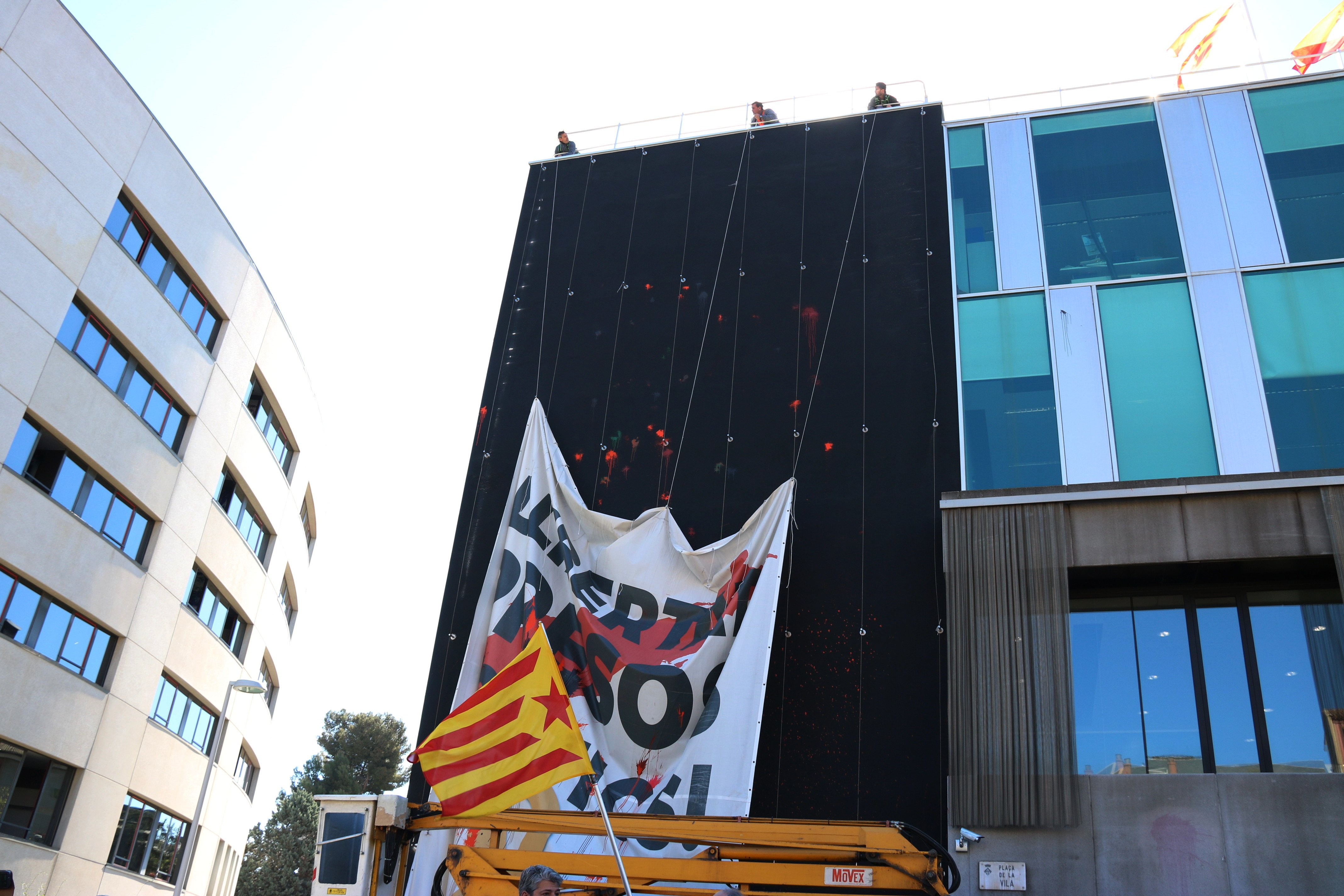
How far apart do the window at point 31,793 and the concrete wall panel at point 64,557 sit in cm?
301

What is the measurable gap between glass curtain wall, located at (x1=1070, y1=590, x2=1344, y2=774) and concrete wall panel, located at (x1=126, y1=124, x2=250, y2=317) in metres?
22.0

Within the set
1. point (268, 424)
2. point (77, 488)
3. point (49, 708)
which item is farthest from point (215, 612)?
point (49, 708)

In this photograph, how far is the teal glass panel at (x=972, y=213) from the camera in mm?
16156

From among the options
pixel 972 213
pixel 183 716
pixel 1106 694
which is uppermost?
pixel 972 213

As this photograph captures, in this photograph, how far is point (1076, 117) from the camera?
17.0m

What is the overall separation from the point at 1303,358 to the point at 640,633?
9.86m

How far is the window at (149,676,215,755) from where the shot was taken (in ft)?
81.1

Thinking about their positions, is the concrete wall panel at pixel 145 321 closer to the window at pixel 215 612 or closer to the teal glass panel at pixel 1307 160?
the window at pixel 215 612

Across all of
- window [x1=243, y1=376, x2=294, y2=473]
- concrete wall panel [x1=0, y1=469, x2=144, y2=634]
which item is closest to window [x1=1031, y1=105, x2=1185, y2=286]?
concrete wall panel [x1=0, y1=469, x2=144, y2=634]

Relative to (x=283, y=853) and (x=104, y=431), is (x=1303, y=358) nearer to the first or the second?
(x=104, y=431)

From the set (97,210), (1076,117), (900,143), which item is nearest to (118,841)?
(97,210)

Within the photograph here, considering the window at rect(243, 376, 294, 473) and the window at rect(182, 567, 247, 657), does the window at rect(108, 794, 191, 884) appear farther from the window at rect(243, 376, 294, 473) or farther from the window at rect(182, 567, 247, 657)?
the window at rect(243, 376, 294, 473)

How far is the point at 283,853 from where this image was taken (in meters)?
45.6

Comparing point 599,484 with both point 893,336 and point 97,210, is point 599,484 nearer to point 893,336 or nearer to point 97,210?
point 893,336
